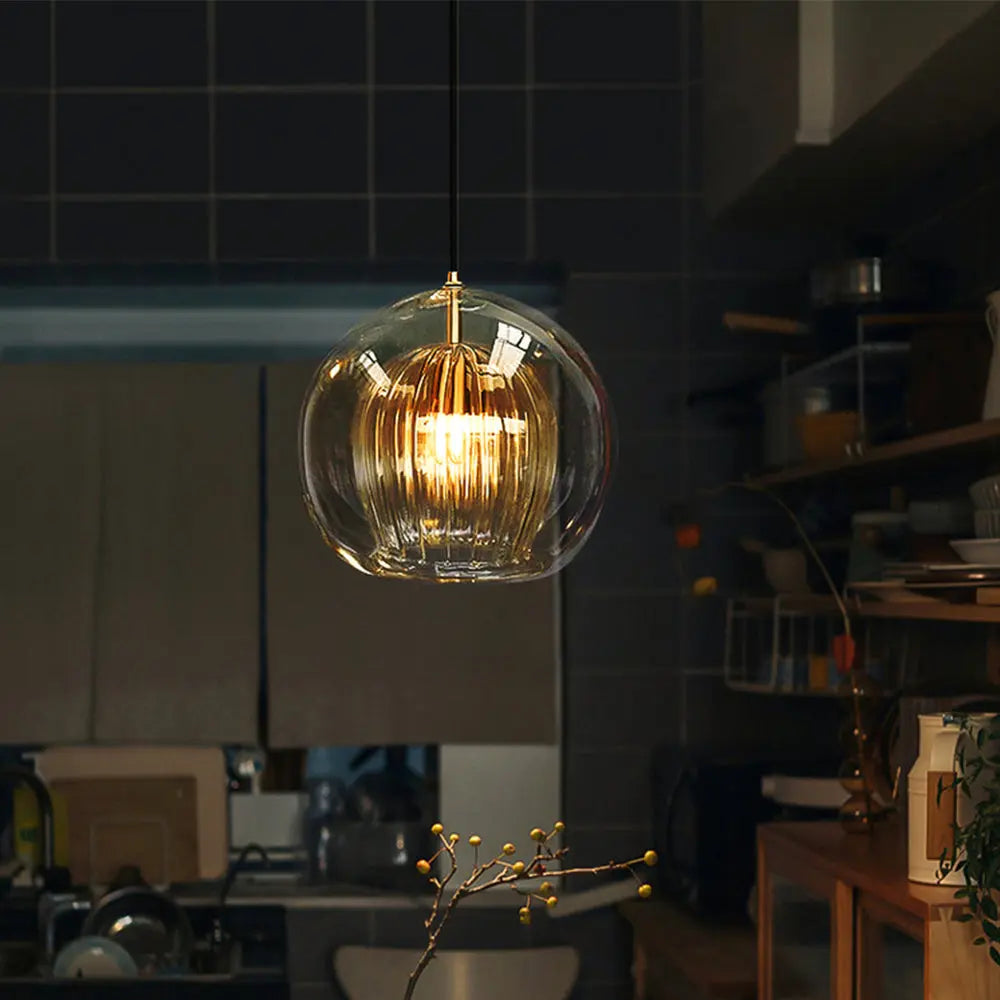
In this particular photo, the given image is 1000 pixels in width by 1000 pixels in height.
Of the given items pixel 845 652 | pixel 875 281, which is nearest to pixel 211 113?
pixel 875 281

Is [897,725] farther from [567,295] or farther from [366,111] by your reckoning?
[366,111]

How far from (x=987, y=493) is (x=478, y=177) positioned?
1497 millimetres

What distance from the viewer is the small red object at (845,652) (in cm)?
262

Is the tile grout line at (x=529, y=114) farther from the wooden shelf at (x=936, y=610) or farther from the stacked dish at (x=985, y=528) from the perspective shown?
the stacked dish at (x=985, y=528)

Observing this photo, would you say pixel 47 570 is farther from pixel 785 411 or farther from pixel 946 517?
pixel 946 517

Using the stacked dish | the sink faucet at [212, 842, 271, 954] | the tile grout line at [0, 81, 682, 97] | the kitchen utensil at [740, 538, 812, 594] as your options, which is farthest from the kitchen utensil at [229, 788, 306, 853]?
the stacked dish

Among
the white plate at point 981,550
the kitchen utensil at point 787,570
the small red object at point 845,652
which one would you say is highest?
the white plate at point 981,550

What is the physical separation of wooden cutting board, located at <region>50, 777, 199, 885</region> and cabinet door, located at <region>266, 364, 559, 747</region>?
0.26 metres

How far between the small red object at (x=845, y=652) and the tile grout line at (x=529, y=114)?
3.72ft

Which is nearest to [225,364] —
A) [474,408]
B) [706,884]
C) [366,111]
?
[366,111]

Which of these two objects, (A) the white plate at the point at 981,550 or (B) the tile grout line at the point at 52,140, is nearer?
(A) the white plate at the point at 981,550

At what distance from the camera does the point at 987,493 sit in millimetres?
2150

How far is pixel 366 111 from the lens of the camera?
130 inches

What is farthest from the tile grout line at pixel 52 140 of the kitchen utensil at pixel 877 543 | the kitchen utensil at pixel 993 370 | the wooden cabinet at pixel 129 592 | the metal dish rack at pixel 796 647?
the kitchen utensil at pixel 993 370
